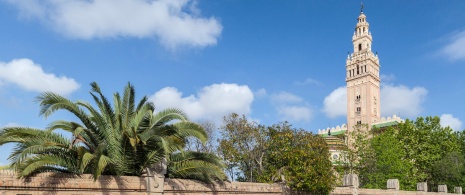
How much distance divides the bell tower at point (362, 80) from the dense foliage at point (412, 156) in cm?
3346

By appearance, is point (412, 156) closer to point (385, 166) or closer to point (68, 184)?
point (385, 166)

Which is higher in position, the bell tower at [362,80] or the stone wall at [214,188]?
the bell tower at [362,80]

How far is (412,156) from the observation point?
46.5m

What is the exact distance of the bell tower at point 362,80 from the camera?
84.2 metres

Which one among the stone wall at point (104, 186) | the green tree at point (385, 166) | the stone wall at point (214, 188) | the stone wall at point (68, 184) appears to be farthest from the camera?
the green tree at point (385, 166)

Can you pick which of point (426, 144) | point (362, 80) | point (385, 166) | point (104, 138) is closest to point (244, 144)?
point (104, 138)

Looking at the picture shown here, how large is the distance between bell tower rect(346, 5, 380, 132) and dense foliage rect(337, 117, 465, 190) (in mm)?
33457

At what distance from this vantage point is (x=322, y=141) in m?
26.3

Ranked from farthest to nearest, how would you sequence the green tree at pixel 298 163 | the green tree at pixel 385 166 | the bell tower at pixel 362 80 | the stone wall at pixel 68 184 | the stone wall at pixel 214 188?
the bell tower at pixel 362 80, the green tree at pixel 385 166, the green tree at pixel 298 163, the stone wall at pixel 214 188, the stone wall at pixel 68 184

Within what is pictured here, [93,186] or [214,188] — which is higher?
[93,186]

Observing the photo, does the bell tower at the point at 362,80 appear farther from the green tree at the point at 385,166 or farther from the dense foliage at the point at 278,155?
the dense foliage at the point at 278,155

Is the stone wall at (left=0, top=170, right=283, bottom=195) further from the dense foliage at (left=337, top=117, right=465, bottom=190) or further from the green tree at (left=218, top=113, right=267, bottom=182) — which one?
the dense foliage at (left=337, top=117, right=465, bottom=190)

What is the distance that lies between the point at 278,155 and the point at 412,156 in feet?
93.2

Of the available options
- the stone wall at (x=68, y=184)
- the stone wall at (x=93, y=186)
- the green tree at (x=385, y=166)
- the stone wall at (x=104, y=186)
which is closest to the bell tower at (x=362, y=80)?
the green tree at (x=385, y=166)
